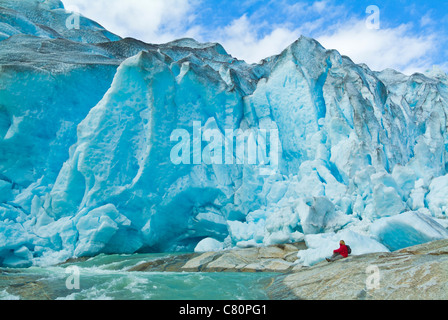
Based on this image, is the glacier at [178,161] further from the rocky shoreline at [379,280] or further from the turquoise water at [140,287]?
the rocky shoreline at [379,280]

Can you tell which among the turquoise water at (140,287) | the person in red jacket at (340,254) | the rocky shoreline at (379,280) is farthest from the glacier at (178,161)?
the rocky shoreline at (379,280)

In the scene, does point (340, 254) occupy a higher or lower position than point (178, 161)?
lower

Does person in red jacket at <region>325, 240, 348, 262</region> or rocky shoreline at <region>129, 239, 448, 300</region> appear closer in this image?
rocky shoreline at <region>129, 239, 448, 300</region>

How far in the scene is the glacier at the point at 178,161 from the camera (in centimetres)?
1127

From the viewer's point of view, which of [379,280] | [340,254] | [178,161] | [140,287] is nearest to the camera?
[379,280]

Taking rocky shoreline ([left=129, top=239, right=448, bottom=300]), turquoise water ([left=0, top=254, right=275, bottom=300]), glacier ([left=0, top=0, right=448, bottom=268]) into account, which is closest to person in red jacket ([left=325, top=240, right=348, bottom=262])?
rocky shoreline ([left=129, top=239, right=448, bottom=300])

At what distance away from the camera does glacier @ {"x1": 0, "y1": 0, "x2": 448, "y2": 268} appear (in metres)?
11.3

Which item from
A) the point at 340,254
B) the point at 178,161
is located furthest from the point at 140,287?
the point at 178,161

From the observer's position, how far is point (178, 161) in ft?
42.6

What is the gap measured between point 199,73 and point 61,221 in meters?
8.09

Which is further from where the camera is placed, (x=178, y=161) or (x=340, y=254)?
(x=178, y=161)

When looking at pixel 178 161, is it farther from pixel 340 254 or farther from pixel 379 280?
pixel 379 280

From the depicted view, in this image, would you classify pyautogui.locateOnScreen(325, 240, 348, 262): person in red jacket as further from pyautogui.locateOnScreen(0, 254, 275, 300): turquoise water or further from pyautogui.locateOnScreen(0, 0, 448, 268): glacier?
pyautogui.locateOnScreen(0, 0, 448, 268): glacier

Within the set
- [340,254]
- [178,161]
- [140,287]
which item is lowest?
[140,287]
